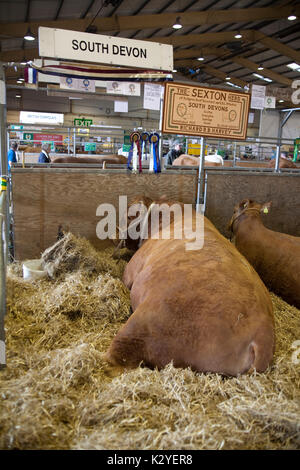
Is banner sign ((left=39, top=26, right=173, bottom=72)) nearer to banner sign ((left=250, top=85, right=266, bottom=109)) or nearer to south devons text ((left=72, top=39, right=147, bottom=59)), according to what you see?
south devons text ((left=72, top=39, right=147, bottom=59))

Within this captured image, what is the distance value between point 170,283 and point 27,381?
1.06 meters

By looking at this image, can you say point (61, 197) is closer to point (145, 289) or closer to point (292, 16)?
point (145, 289)

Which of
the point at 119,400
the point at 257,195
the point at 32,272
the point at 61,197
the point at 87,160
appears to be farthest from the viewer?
the point at 87,160

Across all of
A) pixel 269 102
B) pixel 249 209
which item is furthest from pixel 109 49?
pixel 269 102

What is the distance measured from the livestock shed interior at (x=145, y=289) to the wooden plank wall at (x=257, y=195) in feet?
0.08

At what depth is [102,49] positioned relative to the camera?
4.13 metres

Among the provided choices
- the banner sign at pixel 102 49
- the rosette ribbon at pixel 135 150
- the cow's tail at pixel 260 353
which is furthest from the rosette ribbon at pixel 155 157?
the cow's tail at pixel 260 353

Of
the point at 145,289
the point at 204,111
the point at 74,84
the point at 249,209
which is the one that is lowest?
the point at 145,289

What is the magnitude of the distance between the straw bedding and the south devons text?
2912 mm

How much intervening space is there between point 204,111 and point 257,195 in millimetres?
1728

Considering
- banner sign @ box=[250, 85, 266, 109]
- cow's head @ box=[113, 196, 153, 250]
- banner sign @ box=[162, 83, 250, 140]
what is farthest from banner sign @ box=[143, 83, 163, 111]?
banner sign @ box=[250, 85, 266, 109]

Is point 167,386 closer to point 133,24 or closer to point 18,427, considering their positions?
point 18,427

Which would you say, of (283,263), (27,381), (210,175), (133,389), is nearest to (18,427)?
(27,381)

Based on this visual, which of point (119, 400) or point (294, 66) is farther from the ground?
point (294, 66)
